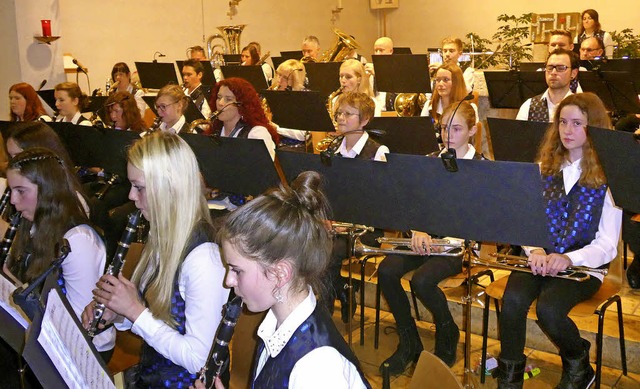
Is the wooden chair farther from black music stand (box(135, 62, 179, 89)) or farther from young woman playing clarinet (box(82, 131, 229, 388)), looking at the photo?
black music stand (box(135, 62, 179, 89))

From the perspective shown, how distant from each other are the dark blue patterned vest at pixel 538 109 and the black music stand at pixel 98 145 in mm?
2923

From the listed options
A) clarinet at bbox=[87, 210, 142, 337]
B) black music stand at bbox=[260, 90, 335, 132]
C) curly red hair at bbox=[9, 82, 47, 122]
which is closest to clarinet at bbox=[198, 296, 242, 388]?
clarinet at bbox=[87, 210, 142, 337]

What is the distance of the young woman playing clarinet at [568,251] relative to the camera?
3.29 metres

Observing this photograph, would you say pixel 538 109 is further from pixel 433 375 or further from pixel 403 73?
pixel 433 375

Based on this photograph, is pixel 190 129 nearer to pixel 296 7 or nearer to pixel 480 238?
pixel 480 238

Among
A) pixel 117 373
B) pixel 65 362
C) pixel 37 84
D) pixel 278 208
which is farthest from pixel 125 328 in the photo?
pixel 37 84

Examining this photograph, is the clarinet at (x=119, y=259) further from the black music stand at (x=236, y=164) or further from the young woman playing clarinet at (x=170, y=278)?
the black music stand at (x=236, y=164)

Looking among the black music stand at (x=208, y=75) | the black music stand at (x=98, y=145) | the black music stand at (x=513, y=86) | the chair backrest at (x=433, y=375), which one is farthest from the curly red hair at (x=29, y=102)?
the chair backrest at (x=433, y=375)

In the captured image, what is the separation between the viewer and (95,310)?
2.51 m

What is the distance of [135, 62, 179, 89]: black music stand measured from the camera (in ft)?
26.6

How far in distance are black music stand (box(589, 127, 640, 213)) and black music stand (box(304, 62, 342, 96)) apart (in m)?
4.37

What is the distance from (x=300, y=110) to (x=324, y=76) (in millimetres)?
1925

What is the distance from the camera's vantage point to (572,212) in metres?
3.46

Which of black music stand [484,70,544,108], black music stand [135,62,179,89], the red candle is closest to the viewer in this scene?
black music stand [484,70,544,108]
